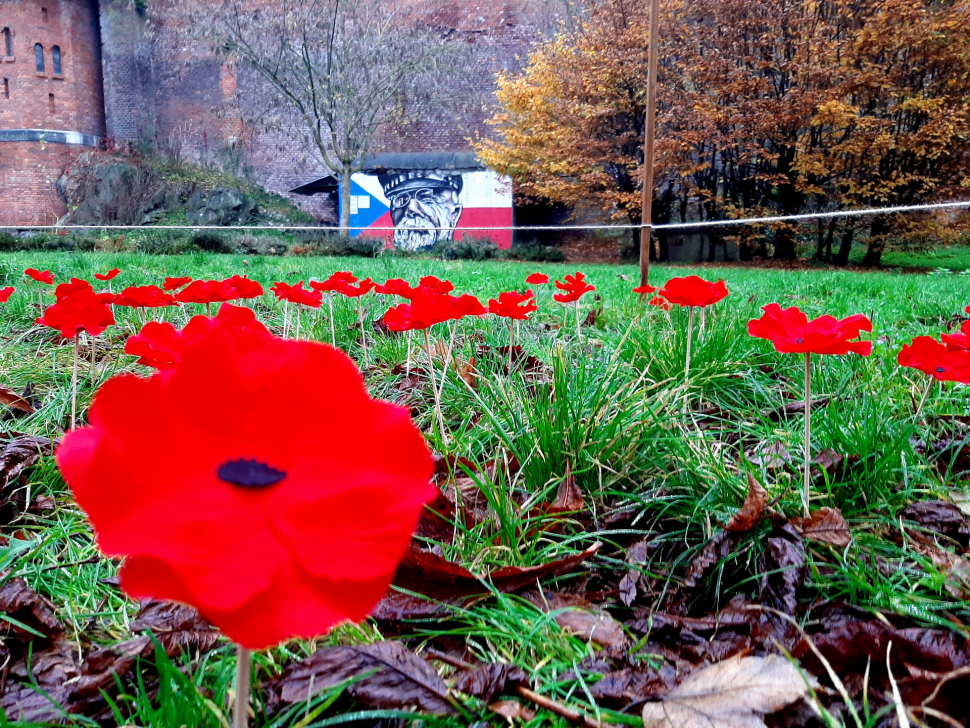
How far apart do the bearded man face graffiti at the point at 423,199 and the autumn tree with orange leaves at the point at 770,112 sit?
13.7 ft

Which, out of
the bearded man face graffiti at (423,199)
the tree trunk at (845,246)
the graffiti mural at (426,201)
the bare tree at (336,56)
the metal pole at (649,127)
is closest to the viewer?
the metal pole at (649,127)

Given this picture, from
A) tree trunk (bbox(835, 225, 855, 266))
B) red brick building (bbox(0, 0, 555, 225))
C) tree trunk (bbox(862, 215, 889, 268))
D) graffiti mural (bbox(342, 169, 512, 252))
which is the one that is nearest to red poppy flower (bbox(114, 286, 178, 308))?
tree trunk (bbox(862, 215, 889, 268))

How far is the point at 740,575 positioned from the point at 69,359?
2.33m

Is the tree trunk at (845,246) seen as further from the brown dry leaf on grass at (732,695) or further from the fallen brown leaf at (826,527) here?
the brown dry leaf on grass at (732,695)

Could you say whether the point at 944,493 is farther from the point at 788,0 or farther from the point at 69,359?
the point at 788,0

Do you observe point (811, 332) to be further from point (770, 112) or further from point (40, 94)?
point (40, 94)

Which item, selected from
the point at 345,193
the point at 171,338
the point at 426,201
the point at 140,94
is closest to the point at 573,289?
the point at 171,338

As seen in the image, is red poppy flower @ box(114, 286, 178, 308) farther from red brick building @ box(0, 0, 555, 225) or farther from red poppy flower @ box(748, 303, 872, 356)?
red brick building @ box(0, 0, 555, 225)

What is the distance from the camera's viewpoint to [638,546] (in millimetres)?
1086

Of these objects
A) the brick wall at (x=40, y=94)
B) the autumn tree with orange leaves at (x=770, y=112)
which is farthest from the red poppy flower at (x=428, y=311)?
the brick wall at (x=40, y=94)

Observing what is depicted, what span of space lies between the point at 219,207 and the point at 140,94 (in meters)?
6.45

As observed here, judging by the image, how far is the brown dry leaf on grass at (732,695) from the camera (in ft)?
2.12

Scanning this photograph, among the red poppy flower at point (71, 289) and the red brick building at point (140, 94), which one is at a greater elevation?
the red brick building at point (140, 94)

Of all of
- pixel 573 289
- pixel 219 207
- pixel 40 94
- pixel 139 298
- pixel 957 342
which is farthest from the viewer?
pixel 219 207
